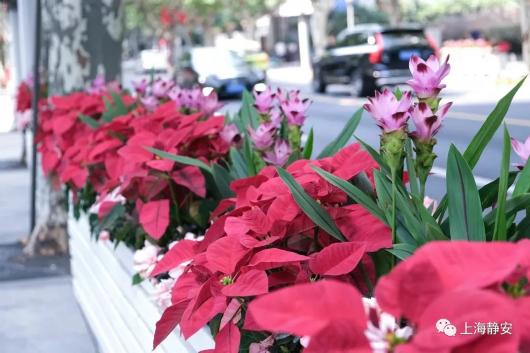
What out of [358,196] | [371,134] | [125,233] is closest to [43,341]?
[125,233]

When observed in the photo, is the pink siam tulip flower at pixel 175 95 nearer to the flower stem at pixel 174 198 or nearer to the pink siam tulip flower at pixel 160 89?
the pink siam tulip flower at pixel 160 89

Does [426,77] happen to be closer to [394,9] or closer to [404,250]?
[404,250]

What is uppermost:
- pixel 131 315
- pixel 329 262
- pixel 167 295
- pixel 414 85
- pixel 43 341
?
pixel 414 85

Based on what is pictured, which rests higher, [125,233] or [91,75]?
[91,75]

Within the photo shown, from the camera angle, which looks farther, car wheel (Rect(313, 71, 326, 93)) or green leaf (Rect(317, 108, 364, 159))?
car wheel (Rect(313, 71, 326, 93))

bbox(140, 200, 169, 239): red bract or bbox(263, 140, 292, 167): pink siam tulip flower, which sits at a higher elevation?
bbox(263, 140, 292, 167): pink siam tulip flower

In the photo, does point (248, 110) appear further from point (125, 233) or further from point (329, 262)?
point (329, 262)

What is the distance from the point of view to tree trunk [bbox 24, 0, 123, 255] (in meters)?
5.87

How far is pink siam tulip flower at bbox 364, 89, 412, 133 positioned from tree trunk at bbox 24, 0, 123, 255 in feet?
15.0

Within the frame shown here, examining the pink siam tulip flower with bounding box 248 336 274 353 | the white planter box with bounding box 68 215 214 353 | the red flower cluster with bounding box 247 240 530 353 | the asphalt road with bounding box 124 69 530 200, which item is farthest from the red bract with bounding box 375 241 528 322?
the asphalt road with bounding box 124 69 530 200

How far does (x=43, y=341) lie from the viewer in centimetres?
430

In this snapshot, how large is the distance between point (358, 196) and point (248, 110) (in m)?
1.40

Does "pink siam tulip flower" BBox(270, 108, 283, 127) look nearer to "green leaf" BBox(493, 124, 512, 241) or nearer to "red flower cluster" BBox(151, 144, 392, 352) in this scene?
"red flower cluster" BBox(151, 144, 392, 352)

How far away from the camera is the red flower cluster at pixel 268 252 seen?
1.50m
